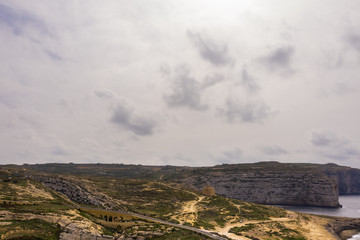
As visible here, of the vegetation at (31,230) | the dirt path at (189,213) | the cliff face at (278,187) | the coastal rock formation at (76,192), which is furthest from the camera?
the cliff face at (278,187)

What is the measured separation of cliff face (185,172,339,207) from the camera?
475 feet

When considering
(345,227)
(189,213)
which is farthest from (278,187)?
(189,213)

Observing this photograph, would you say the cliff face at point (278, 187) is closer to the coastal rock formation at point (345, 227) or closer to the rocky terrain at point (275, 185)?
the rocky terrain at point (275, 185)

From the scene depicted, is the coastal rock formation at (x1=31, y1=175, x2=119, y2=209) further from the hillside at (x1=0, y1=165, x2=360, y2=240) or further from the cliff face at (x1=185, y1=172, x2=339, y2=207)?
the cliff face at (x1=185, y1=172, x2=339, y2=207)

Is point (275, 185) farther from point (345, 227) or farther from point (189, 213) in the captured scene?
point (189, 213)

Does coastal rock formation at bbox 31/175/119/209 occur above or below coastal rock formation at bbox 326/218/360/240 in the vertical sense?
above

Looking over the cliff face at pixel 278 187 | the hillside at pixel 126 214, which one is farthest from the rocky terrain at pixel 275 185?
the hillside at pixel 126 214

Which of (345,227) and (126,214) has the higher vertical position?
(126,214)

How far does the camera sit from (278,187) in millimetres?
152375

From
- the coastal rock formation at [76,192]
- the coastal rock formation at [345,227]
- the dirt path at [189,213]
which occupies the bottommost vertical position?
the coastal rock formation at [345,227]

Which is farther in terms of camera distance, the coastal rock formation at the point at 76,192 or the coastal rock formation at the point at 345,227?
the coastal rock formation at the point at 345,227

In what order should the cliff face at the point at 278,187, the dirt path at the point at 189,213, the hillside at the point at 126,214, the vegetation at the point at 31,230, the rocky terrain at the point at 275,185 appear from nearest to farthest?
the vegetation at the point at 31,230
the hillside at the point at 126,214
the dirt path at the point at 189,213
the cliff face at the point at 278,187
the rocky terrain at the point at 275,185

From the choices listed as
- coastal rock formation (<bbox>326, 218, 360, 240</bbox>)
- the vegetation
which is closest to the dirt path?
the vegetation

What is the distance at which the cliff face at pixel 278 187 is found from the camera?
145m
